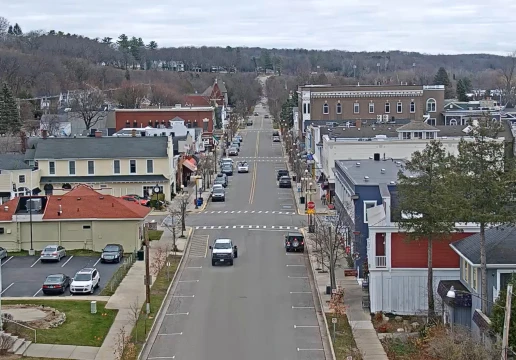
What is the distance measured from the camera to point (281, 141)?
14512cm

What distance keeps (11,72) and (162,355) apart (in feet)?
457

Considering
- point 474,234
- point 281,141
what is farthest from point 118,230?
point 281,141

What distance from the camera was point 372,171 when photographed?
53500 millimetres

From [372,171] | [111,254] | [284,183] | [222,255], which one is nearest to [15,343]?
[111,254]

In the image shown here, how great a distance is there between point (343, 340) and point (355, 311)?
4828 millimetres

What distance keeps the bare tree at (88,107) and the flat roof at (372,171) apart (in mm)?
64849

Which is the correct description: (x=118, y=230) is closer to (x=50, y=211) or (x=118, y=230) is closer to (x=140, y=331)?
(x=50, y=211)

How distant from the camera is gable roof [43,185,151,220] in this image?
54.1 metres

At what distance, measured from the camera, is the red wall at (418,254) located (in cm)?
3878

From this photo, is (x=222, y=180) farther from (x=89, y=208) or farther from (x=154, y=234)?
(x=89, y=208)

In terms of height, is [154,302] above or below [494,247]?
below

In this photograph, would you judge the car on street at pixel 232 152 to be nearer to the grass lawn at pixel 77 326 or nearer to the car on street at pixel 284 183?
the car on street at pixel 284 183

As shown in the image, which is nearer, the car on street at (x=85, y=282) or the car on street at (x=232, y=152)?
the car on street at (x=85, y=282)

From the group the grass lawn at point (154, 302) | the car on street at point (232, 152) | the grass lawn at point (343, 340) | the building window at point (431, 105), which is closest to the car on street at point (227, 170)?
the car on street at point (232, 152)
